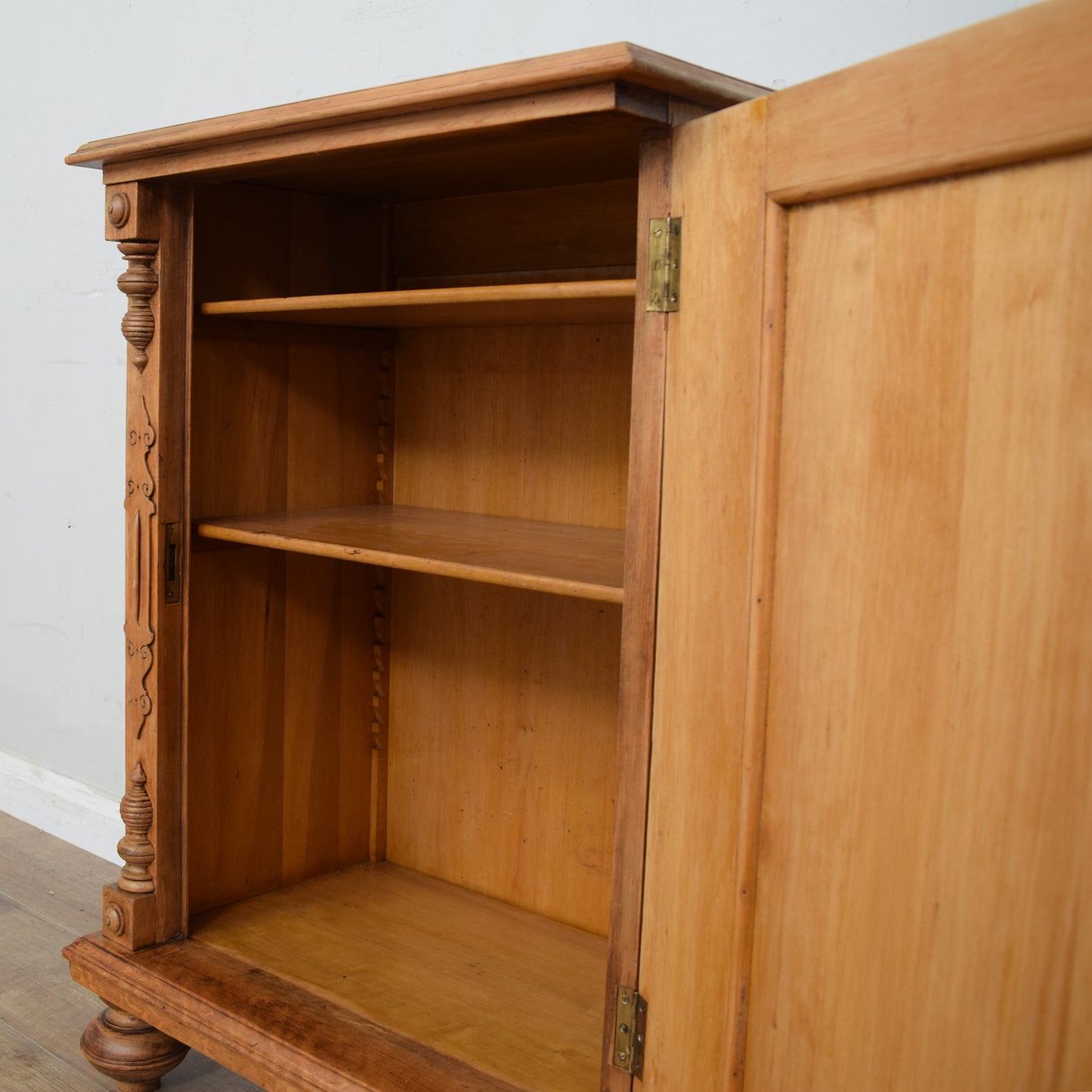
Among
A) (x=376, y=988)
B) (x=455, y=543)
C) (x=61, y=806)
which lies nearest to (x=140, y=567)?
(x=455, y=543)

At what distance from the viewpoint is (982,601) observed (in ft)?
3.99

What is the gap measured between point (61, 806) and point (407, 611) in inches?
61.9

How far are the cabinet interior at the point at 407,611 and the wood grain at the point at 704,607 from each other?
47 centimetres

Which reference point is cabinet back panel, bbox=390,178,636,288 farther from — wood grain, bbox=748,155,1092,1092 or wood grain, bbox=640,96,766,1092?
wood grain, bbox=748,155,1092,1092

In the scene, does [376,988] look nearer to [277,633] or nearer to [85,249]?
[277,633]

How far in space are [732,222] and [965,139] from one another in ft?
0.99

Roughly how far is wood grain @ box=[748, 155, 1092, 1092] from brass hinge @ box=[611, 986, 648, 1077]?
0.17 m

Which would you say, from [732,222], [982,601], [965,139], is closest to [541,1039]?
[982,601]

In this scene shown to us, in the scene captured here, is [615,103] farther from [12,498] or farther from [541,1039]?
[12,498]

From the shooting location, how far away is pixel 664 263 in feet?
4.92

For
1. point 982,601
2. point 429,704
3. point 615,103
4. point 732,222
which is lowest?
point 429,704

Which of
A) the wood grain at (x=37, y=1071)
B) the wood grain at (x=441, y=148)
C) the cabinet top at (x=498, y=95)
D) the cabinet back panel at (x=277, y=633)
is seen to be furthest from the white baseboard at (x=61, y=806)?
the cabinet top at (x=498, y=95)

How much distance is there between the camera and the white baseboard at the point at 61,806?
343 centimetres

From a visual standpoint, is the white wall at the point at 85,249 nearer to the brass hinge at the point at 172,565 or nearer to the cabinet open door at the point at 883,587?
the brass hinge at the point at 172,565
